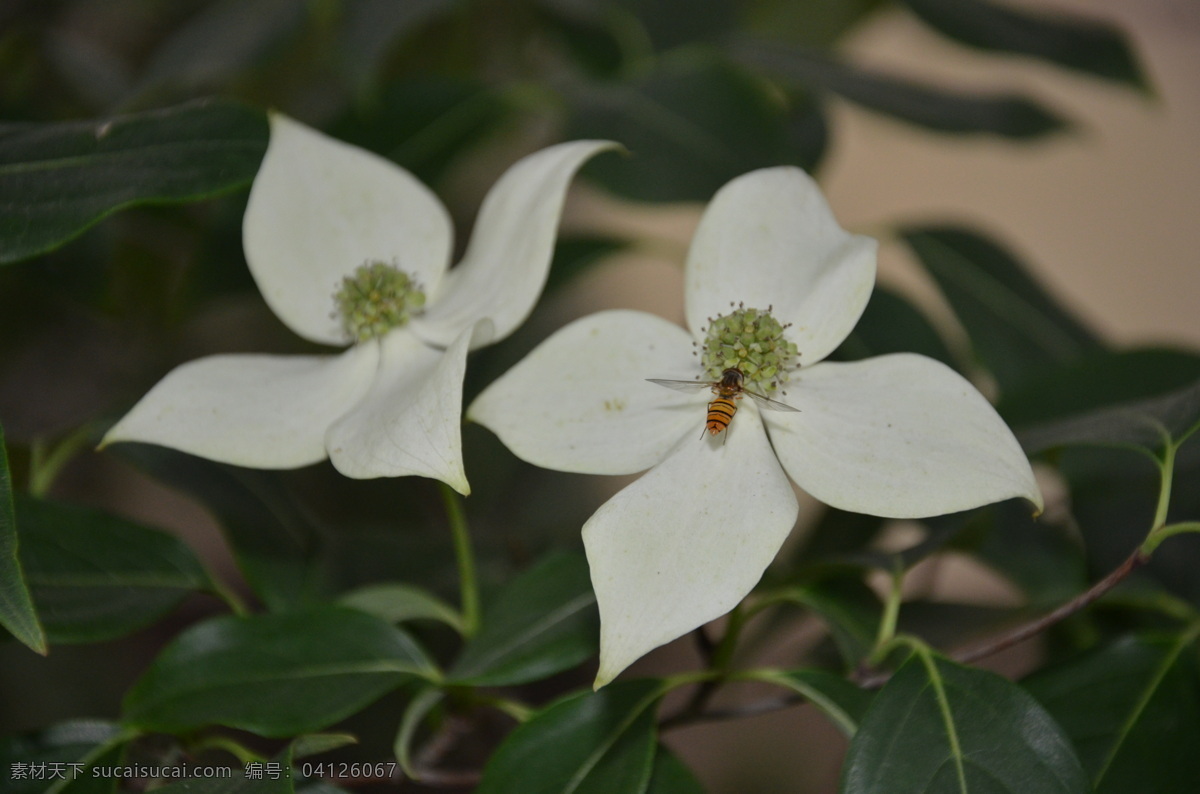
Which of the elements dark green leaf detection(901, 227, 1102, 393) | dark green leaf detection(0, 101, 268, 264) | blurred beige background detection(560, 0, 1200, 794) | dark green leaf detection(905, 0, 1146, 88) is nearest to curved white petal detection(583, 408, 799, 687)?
dark green leaf detection(0, 101, 268, 264)

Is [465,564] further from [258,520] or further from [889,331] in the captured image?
[889,331]

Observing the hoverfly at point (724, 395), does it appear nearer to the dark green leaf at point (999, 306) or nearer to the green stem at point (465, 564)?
the green stem at point (465, 564)

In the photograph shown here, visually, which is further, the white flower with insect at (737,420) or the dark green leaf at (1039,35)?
the dark green leaf at (1039,35)

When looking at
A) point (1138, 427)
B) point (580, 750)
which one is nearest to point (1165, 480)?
point (1138, 427)

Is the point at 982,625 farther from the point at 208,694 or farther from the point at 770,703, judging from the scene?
the point at 208,694

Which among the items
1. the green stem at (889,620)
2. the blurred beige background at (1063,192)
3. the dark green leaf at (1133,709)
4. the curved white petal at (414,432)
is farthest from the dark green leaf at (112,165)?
the blurred beige background at (1063,192)

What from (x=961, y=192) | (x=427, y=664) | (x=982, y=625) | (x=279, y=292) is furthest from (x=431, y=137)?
(x=961, y=192)

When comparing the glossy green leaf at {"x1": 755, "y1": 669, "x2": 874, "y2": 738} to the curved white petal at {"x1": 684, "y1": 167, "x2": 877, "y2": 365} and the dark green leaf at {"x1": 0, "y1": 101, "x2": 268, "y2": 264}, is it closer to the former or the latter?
the curved white petal at {"x1": 684, "y1": 167, "x2": 877, "y2": 365}
